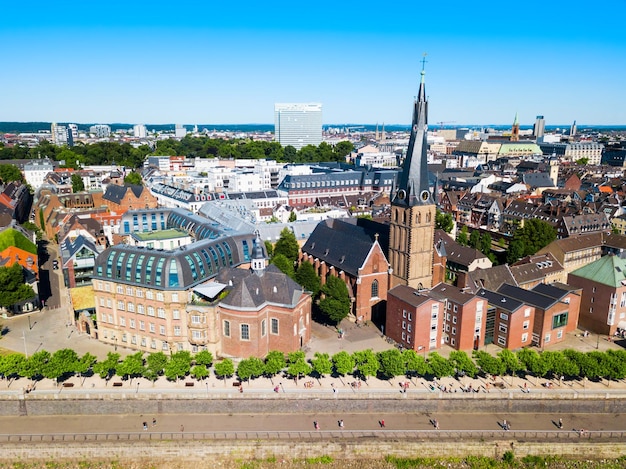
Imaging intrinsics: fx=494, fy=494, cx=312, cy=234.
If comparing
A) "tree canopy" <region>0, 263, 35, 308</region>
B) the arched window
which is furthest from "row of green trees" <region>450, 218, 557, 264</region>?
"tree canopy" <region>0, 263, 35, 308</region>

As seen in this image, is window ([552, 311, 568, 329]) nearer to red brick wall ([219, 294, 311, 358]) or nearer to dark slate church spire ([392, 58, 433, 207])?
dark slate church spire ([392, 58, 433, 207])

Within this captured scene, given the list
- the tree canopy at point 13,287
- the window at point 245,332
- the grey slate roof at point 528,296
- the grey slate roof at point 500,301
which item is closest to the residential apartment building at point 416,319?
the grey slate roof at point 500,301

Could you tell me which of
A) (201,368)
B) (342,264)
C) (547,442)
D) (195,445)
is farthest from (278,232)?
(547,442)

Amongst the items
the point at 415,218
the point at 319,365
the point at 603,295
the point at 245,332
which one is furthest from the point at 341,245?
the point at 603,295

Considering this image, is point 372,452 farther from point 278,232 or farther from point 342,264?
point 278,232

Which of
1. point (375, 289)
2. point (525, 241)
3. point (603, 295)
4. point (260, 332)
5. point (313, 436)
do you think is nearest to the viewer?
point (313, 436)

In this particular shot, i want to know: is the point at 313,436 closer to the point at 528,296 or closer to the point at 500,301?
the point at 500,301
